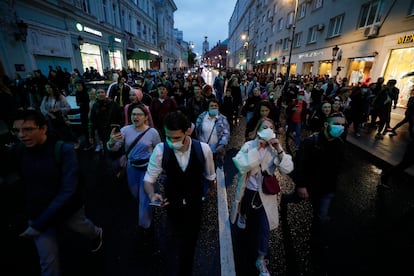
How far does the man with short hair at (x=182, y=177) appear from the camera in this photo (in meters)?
1.92

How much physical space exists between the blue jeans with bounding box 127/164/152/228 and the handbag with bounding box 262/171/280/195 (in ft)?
5.31

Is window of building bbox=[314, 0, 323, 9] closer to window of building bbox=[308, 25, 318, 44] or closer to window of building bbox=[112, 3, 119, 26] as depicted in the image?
window of building bbox=[308, 25, 318, 44]

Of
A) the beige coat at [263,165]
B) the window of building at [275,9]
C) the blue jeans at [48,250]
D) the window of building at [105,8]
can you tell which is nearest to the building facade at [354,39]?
the window of building at [275,9]

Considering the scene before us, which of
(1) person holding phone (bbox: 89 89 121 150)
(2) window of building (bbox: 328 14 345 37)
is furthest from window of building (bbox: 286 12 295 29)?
(1) person holding phone (bbox: 89 89 121 150)

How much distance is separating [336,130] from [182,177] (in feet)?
6.93

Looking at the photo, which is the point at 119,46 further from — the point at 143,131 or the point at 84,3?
the point at 143,131

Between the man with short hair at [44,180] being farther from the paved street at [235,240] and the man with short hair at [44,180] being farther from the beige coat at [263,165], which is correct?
the beige coat at [263,165]

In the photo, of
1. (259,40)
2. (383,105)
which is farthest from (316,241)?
(259,40)

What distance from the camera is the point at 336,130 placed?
8.32ft

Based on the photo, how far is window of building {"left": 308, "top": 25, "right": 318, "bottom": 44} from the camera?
20944 millimetres

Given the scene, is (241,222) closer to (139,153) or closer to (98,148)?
(139,153)

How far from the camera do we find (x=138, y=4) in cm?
3234

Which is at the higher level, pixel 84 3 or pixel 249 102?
pixel 84 3

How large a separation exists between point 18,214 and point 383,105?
11558mm
